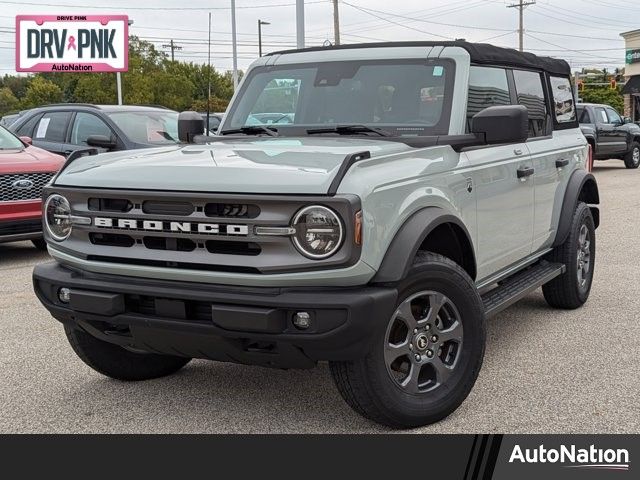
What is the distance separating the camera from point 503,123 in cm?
410

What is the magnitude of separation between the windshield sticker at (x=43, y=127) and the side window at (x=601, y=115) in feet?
49.3

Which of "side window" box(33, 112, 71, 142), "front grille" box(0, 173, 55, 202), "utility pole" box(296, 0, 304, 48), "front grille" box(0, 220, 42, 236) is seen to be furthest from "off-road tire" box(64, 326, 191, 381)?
"utility pole" box(296, 0, 304, 48)

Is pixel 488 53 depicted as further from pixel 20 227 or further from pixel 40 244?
pixel 40 244

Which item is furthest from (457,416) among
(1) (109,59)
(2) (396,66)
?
(1) (109,59)

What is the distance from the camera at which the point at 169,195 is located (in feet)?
11.2

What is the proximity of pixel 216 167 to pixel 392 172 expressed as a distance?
808mm

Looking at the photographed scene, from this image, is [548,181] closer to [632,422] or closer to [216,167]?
[632,422]

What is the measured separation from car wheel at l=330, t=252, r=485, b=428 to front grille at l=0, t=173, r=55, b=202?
601 cm

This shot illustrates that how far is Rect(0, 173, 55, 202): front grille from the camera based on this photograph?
8.32 m

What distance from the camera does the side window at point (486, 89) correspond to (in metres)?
4.68

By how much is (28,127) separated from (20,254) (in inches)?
119

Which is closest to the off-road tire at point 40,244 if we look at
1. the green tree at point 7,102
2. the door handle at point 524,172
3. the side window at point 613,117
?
the door handle at point 524,172

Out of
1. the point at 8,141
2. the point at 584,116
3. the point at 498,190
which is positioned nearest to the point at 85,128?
the point at 8,141

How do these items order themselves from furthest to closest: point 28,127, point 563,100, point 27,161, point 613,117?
point 613,117
point 28,127
point 27,161
point 563,100
